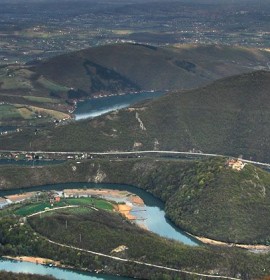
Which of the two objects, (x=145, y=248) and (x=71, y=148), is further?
(x=71, y=148)

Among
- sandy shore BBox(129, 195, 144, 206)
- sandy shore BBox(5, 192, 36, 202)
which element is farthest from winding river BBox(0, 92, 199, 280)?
sandy shore BBox(5, 192, 36, 202)

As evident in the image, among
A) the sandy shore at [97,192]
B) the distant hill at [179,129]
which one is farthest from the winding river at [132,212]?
the distant hill at [179,129]

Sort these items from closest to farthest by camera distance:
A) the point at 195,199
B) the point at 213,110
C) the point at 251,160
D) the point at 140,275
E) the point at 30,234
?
the point at 140,275 < the point at 30,234 < the point at 195,199 < the point at 251,160 < the point at 213,110

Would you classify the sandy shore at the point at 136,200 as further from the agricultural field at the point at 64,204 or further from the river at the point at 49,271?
the river at the point at 49,271

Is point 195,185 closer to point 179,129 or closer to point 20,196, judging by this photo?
point 20,196

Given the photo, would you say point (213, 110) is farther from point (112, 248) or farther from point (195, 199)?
point (112, 248)

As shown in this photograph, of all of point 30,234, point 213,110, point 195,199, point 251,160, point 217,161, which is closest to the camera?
point 30,234

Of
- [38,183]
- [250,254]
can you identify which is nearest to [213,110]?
[38,183]
